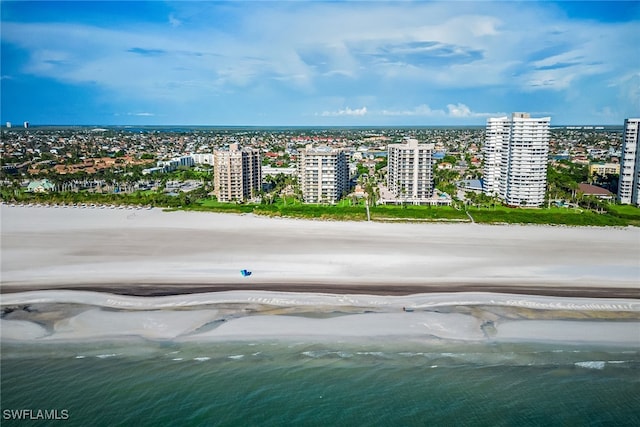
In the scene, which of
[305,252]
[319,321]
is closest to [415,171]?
[305,252]

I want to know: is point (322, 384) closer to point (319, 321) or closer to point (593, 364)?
point (319, 321)

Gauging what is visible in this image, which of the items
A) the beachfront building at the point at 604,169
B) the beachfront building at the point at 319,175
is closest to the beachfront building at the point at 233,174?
the beachfront building at the point at 319,175

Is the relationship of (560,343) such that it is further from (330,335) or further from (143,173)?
(143,173)

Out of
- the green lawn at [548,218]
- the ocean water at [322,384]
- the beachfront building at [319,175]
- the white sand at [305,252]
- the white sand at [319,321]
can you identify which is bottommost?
the ocean water at [322,384]

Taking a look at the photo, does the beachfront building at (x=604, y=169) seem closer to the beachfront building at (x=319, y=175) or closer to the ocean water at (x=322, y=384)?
the beachfront building at (x=319, y=175)

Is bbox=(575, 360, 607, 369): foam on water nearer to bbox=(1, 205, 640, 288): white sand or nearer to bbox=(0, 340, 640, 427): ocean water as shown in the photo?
bbox=(0, 340, 640, 427): ocean water
